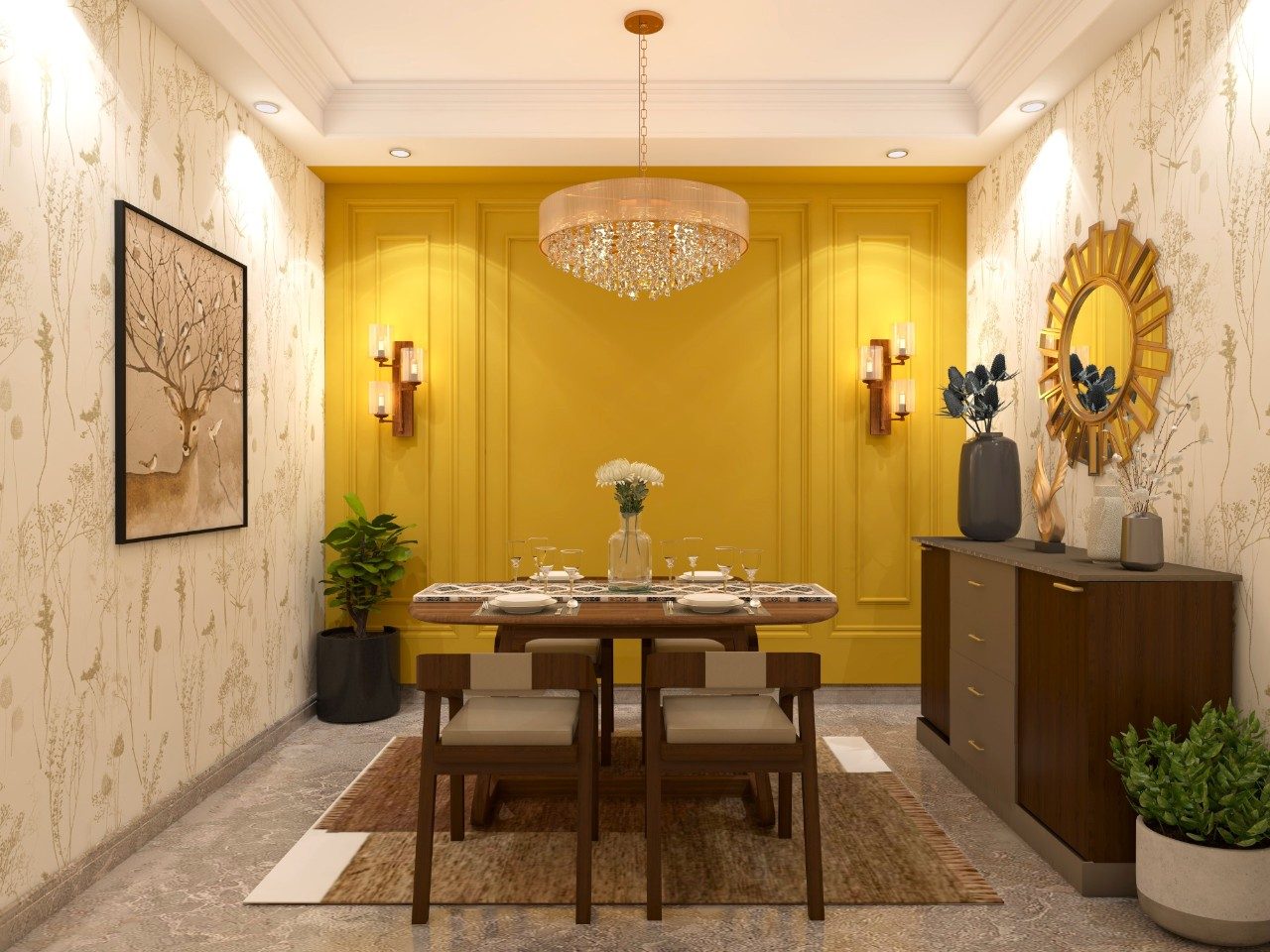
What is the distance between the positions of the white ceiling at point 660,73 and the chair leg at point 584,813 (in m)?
2.71

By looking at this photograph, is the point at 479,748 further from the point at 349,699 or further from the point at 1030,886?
the point at 349,699

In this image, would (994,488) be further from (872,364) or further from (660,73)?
(660,73)

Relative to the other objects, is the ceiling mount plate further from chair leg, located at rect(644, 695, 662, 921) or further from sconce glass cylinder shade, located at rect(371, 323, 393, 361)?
chair leg, located at rect(644, 695, 662, 921)

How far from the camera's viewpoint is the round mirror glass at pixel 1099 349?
10.3 ft

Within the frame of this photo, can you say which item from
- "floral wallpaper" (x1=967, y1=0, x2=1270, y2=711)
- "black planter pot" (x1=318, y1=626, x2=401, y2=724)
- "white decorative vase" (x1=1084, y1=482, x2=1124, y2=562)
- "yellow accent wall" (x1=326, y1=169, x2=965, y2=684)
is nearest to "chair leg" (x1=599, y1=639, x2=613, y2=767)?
"yellow accent wall" (x1=326, y1=169, x2=965, y2=684)

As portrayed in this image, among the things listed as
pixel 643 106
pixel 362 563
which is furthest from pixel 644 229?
pixel 362 563

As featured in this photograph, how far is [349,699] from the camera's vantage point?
14.2 ft

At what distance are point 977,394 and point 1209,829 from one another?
1.85 metres

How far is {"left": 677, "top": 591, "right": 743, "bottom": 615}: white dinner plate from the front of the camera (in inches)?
112

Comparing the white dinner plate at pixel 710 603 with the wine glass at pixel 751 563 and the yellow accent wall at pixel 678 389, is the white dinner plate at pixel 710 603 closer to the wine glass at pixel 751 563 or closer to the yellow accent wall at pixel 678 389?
the wine glass at pixel 751 563

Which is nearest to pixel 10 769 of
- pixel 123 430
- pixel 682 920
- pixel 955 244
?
pixel 123 430

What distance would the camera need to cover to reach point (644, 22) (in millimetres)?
3449

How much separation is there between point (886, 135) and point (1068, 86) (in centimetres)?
81

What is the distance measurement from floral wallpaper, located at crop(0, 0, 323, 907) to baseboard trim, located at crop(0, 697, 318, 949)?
0.13 feet
